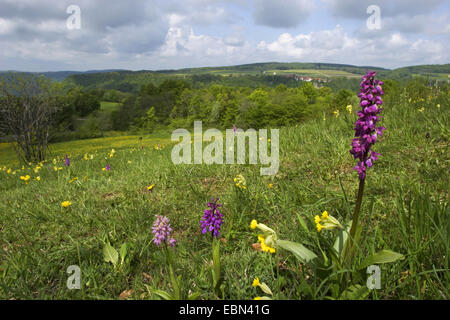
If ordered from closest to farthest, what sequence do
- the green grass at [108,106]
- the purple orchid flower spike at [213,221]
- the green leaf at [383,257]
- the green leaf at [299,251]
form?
the green leaf at [383,257]
the green leaf at [299,251]
the purple orchid flower spike at [213,221]
the green grass at [108,106]

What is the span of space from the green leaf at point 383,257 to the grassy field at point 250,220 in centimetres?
10

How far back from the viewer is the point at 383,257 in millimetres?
1252

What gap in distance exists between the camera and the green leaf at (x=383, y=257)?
122 centimetres

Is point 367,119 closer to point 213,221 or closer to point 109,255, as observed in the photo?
point 213,221

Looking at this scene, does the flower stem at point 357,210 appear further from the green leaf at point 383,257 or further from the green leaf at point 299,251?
the green leaf at point 299,251

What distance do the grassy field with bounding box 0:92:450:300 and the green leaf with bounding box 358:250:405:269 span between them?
3.8 inches

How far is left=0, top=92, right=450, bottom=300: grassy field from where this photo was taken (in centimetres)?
149

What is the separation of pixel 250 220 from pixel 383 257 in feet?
4.81

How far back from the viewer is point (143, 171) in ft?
15.4

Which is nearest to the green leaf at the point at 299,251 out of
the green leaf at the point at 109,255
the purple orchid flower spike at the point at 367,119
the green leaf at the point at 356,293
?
the green leaf at the point at 356,293

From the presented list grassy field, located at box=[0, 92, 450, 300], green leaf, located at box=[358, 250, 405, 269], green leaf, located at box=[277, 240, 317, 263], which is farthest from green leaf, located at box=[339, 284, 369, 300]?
green leaf, located at box=[277, 240, 317, 263]

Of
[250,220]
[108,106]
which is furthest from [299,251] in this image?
[108,106]
